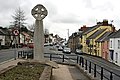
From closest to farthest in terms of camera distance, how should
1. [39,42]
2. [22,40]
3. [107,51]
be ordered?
[39,42] < [107,51] < [22,40]

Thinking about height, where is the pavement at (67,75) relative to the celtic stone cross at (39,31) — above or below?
below

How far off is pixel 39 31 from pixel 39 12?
4.22ft

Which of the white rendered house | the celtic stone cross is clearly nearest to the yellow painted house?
the white rendered house

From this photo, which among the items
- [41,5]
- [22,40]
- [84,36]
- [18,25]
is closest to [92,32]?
[84,36]

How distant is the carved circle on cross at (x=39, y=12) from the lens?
62.0 feet

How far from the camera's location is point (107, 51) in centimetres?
5828

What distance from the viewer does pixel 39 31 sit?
18797 mm

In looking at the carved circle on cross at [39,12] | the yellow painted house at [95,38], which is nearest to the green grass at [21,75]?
the carved circle on cross at [39,12]

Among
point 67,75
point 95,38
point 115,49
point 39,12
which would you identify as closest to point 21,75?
point 67,75

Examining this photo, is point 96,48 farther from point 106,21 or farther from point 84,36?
point 84,36

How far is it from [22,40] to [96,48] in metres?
68.6

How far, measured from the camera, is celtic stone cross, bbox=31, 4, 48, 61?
18812 mm

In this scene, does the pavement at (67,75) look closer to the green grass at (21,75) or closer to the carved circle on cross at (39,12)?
the green grass at (21,75)

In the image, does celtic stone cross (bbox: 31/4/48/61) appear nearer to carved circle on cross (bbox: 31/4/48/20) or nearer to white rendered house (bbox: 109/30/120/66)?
carved circle on cross (bbox: 31/4/48/20)
